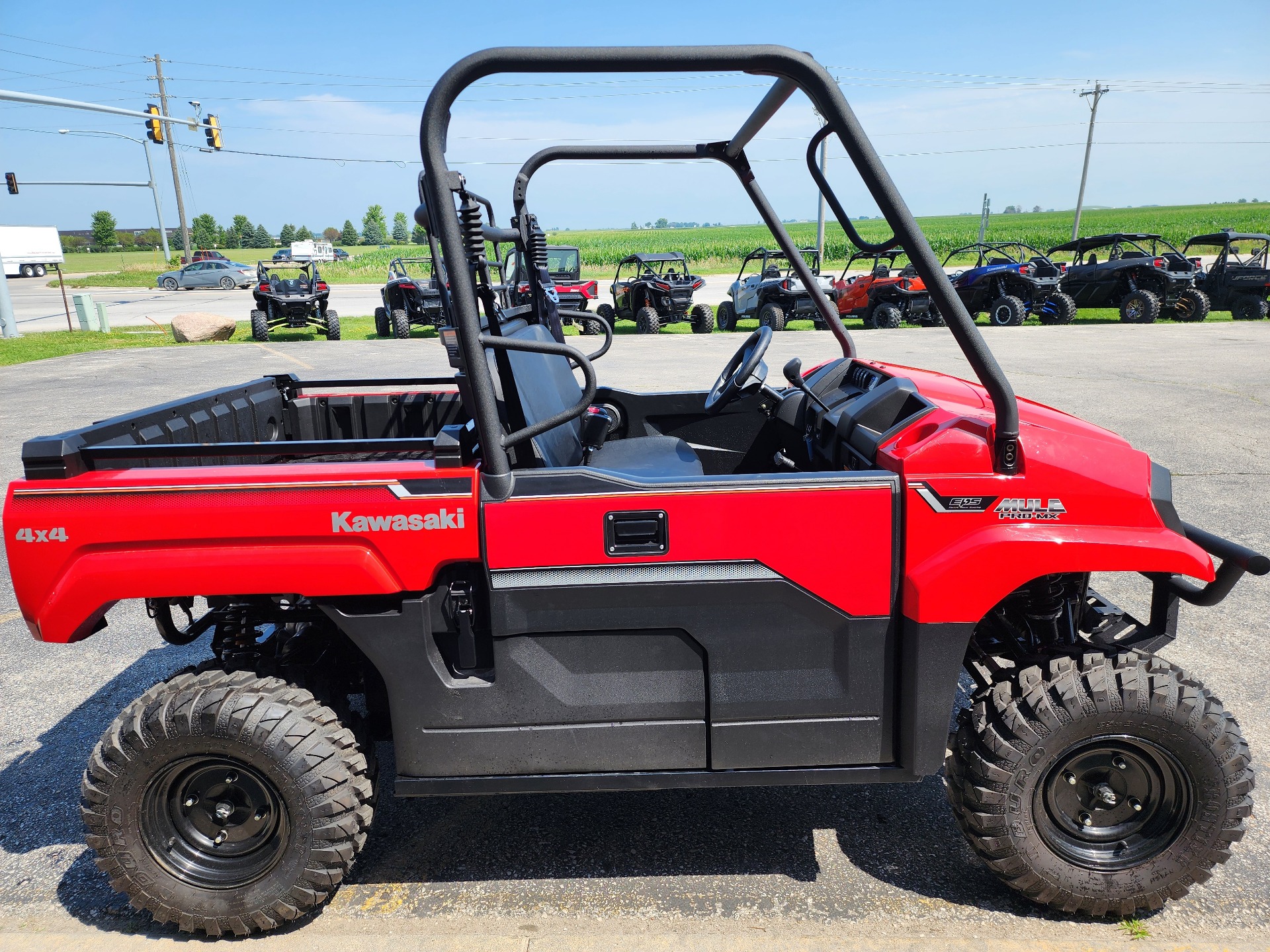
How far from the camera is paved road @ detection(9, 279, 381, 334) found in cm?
2484

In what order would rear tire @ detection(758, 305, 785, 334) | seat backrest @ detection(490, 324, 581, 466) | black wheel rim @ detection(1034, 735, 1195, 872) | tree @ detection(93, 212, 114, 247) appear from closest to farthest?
1. black wheel rim @ detection(1034, 735, 1195, 872)
2. seat backrest @ detection(490, 324, 581, 466)
3. rear tire @ detection(758, 305, 785, 334)
4. tree @ detection(93, 212, 114, 247)

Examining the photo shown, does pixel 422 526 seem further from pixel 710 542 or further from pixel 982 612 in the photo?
pixel 982 612

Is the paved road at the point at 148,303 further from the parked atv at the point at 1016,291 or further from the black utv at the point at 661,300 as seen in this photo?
the parked atv at the point at 1016,291

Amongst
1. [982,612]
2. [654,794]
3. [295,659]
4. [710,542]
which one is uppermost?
[710,542]

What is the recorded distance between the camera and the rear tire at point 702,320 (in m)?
18.3

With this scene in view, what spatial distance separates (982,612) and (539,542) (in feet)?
3.74

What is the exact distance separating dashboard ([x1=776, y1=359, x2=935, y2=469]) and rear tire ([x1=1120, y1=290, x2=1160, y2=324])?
17.8m

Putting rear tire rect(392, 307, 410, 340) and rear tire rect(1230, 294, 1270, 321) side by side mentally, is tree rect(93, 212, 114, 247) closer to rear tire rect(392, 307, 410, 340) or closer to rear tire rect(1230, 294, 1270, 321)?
rear tire rect(392, 307, 410, 340)

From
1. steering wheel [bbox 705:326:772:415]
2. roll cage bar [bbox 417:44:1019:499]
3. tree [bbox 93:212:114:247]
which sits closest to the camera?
roll cage bar [bbox 417:44:1019:499]

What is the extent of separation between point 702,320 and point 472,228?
16.5m

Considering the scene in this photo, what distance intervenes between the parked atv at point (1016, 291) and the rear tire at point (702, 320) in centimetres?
523

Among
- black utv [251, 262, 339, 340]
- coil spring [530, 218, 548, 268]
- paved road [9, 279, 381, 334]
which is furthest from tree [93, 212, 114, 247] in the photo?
coil spring [530, 218, 548, 268]

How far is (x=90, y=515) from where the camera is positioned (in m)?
2.21

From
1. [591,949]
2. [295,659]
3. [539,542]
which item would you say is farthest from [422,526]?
[591,949]
